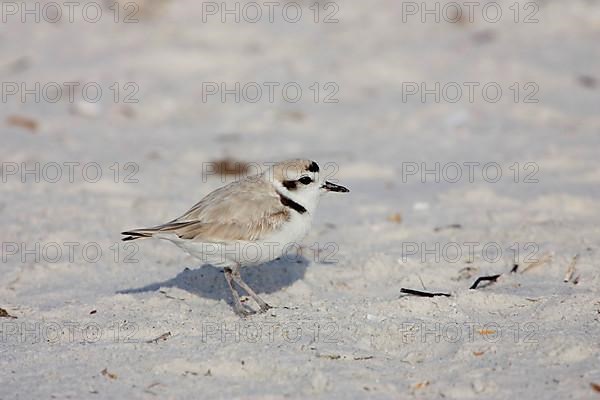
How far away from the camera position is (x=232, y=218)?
4957 millimetres

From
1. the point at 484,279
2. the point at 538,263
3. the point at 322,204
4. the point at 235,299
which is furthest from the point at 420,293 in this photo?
the point at 322,204

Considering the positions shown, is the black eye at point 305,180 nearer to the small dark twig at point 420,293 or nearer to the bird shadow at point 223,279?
the bird shadow at point 223,279

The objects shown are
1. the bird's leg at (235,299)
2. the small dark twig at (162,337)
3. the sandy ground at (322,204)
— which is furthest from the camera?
the bird's leg at (235,299)

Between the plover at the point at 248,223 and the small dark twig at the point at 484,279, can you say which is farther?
the small dark twig at the point at 484,279

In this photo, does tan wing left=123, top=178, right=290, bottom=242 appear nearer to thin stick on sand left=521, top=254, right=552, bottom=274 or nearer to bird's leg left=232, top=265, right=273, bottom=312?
bird's leg left=232, top=265, right=273, bottom=312

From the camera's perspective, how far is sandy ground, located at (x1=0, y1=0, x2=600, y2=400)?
13.2ft

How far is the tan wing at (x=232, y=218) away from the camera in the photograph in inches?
193

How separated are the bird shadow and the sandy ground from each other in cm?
2

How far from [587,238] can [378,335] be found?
6.98 feet

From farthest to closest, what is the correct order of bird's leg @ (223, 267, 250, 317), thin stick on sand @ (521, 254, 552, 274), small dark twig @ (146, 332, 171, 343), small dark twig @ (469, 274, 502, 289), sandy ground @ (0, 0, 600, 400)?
thin stick on sand @ (521, 254, 552, 274), small dark twig @ (469, 274, 502, 289), bird's leg @ (223, 267, 250, 317), small dark twig @ (146, 332, 171, 343), sandy ground @ (0, 0, 600, 400)

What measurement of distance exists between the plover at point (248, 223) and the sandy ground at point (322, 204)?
315mm

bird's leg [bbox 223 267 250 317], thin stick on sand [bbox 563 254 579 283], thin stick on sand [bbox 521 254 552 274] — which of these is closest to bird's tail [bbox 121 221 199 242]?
bird's leg [bbox 223 267 250 317]

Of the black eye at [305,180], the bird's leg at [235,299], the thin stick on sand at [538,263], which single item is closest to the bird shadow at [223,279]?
the bird's leg at [235,299]

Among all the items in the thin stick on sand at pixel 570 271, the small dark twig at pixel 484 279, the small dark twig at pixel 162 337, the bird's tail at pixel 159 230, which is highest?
the bird's tail at pixel 159 230
